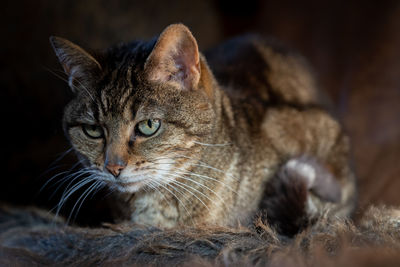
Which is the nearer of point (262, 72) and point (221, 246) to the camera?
point (221, 246)

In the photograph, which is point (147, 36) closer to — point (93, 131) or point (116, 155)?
point (93, 131)

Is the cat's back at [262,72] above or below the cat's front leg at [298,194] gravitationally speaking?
above

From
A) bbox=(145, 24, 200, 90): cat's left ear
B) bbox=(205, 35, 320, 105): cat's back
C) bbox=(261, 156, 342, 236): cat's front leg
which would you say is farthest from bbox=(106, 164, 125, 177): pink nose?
bbox=(205, 35, 320, 105): cat's back

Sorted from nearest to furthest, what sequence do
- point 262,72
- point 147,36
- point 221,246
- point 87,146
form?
point 221,246, point 87,146, point 262,72, point 147,36

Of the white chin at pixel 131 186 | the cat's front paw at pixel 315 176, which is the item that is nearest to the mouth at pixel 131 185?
the white chin at pixel 131 186

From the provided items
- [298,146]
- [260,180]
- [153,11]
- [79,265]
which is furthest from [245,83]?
[79,265]

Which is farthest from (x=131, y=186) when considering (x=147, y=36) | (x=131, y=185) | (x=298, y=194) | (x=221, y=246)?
(x=147, y=36)

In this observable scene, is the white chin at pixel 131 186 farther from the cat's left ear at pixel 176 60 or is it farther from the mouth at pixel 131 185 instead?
the cat's left ear at pixel 176 60

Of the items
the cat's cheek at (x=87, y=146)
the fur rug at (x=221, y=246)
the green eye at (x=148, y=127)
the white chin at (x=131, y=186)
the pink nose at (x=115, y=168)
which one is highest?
the green eye at (x=148, y=127)
